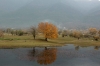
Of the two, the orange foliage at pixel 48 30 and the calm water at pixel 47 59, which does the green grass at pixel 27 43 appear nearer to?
the orange foliage at pixel 48 30

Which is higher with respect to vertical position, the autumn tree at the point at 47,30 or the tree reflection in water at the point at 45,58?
the autumn tree at the point at 47,30

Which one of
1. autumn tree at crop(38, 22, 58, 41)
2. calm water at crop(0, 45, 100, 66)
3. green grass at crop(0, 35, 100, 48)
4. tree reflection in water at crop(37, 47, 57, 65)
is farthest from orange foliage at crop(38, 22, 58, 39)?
tree reflection in water at crop(37, 47, 57, 65)

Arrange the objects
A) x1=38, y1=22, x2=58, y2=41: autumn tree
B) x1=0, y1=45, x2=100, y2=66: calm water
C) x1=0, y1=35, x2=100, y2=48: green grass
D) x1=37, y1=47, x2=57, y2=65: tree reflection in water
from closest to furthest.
Answer: 1. x1=0, y1=45, x2=100, y2=66: calm water
2. x1=37, y1=47, x2=57, y2=65: tree reflection in water
3. x1=0, y1=35, x2=100, y2=48: green grass
4. x1=38, y1=22, x2=58, y2=41: autumn tree

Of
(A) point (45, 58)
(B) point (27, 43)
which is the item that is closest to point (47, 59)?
(A) point (45, 58)

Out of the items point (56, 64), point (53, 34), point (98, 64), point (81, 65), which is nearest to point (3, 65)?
point (56, 64)

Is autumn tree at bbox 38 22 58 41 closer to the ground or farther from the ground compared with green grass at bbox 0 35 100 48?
farther from the ground

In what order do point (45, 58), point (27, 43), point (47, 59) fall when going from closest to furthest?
point (47, 59)
point (45, 58)
point (27, 43)

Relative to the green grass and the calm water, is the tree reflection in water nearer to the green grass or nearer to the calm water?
the calm water

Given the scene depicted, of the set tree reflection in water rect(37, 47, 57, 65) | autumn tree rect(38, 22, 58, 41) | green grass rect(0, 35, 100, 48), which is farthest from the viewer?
autumn tree rect(38, 22, 58, 41)

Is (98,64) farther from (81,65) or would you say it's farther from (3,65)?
(3,65)

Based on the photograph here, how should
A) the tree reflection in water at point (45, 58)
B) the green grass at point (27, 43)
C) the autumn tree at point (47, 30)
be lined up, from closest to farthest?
1. the tree reflection in water at point (45, 58)
2. the green grass at point (27, 43)
3. the autumn tree at point (47, 30)

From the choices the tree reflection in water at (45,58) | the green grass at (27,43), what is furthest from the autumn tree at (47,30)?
the tree reflection in water at (45,58)

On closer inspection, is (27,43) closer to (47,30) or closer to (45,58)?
(47,30)

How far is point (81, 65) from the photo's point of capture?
2325 inches
